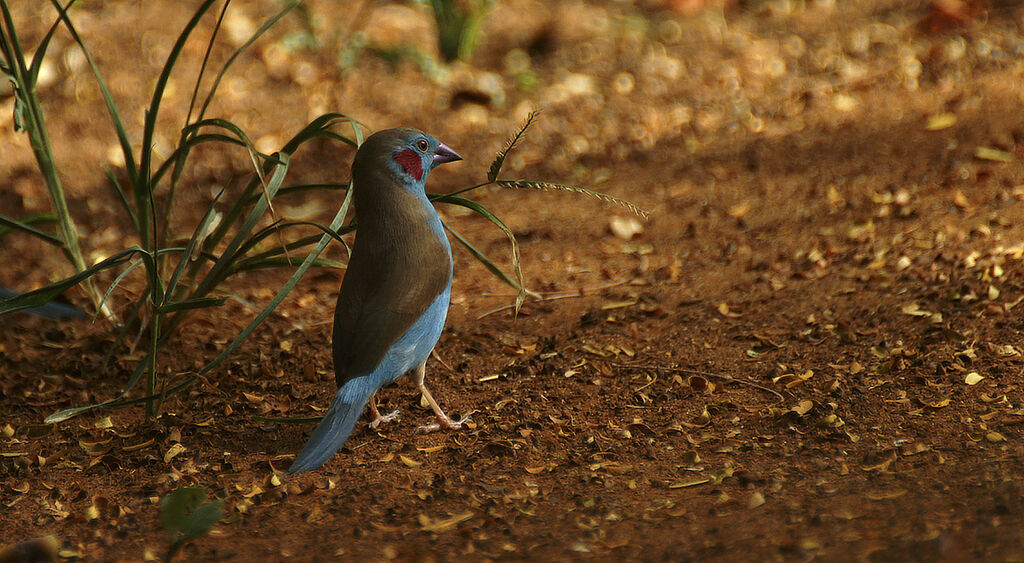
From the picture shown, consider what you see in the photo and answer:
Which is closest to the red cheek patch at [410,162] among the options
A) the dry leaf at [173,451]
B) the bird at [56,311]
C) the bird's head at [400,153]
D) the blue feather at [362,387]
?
the bird's head at [400,153]

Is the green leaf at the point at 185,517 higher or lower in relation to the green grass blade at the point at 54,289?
lower

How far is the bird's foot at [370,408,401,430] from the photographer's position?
122 inches

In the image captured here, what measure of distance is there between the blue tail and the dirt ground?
0.11 meters

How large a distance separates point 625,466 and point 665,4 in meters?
5.04

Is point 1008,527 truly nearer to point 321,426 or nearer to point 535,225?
point 321,426

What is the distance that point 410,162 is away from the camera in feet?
9.75

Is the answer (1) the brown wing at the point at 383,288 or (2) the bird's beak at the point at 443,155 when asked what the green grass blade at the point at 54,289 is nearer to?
(1) the brown wing at the point at 383,288

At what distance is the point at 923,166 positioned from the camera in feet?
15.1

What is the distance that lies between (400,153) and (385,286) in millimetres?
426

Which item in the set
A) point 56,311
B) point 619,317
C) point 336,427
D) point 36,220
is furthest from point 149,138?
point 619,317

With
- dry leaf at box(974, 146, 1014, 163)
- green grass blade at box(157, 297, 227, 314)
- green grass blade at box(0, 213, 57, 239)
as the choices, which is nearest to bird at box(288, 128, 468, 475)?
Result: green grass blade at box(157, 297, 227, 314)

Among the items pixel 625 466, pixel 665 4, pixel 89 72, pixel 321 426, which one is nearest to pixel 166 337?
pixel 321 426

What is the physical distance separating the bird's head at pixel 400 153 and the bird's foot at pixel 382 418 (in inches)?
29.9

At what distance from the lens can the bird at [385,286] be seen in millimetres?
2775
